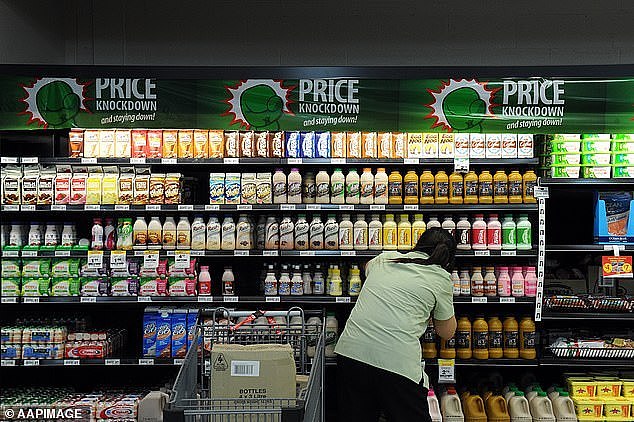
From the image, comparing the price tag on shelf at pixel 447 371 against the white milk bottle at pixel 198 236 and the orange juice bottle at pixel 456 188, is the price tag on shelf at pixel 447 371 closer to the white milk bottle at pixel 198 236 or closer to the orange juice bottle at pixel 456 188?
the orange juice bottle at pixel 456 188

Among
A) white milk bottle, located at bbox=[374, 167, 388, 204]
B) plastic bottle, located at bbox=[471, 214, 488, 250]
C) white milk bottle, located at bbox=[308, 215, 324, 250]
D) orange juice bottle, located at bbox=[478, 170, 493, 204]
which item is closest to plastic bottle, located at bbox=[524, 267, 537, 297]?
plastic bottle, located at bbox=[471, 214, 488, 250]

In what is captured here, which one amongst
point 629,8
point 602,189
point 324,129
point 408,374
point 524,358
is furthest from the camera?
point 629,8

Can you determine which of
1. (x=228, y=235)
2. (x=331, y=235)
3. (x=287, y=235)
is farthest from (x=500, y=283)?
(x=228, y=235)

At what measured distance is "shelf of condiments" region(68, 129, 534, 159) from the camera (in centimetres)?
594

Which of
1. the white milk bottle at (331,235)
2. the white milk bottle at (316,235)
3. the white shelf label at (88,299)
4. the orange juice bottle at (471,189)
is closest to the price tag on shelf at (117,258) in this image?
the white shelf label at (88,299)

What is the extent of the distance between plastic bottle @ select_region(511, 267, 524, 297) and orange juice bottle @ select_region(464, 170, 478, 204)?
62 cm

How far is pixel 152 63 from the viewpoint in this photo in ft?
22.8

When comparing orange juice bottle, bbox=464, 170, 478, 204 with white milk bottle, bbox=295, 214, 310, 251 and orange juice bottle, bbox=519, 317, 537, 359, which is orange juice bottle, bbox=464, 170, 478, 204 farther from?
white milk bottle, bbox=295, 214, 310, 251

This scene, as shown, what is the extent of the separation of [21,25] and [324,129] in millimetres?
2604

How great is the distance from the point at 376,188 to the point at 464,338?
1.32m

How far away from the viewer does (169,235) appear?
6.03m

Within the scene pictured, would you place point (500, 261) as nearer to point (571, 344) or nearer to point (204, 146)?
point (571, 344)

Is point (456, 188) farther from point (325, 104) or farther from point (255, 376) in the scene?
point (255, 376)

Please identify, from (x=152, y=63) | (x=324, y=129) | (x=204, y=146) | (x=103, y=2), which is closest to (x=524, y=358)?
(x=324, y=129)
